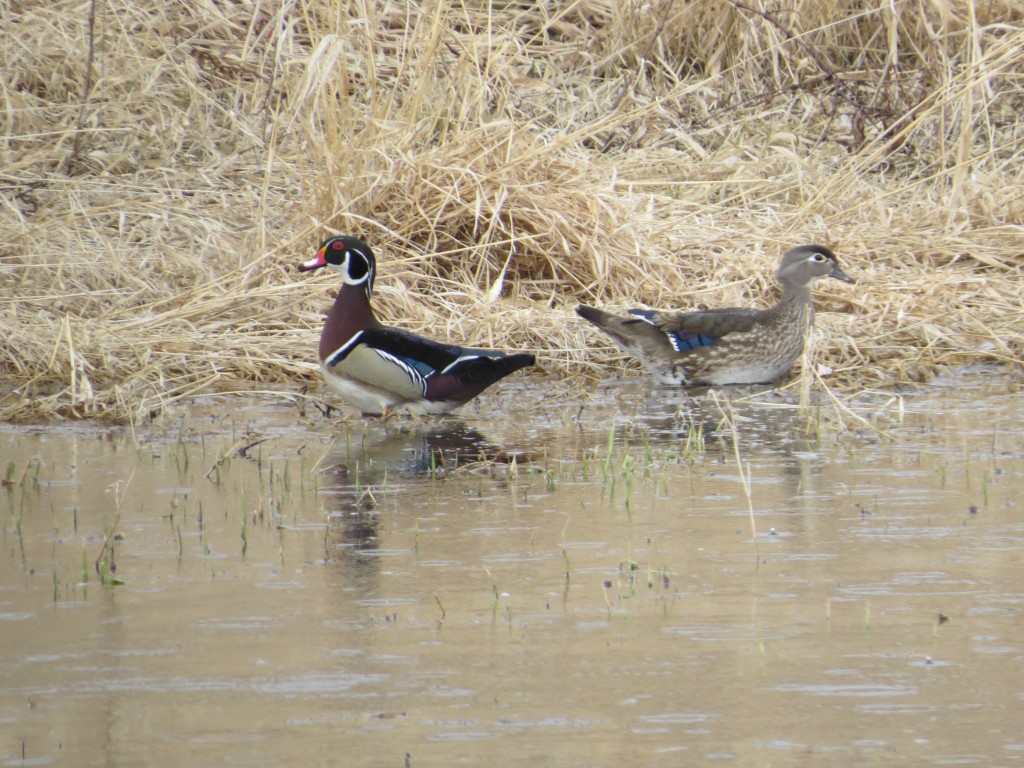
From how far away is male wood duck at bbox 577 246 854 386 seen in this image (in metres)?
8.79

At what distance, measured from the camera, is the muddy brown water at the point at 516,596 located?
3.80 meters

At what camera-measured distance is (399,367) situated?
7848 mm

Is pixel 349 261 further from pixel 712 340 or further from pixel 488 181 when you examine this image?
pixel 488 181

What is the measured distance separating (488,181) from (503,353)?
2378mm

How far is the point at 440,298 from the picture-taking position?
9.73 m

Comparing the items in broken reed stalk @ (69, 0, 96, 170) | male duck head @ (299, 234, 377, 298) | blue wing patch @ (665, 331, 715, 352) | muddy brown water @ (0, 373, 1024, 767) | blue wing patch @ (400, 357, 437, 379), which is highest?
broken reed stalk @ (69, 0, 96, 170)

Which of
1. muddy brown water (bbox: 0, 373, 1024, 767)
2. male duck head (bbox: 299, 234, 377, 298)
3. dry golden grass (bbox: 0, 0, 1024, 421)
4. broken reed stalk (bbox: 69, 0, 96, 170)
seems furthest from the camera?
broken reed stalk (bbox: 69, 0, 96, 170)

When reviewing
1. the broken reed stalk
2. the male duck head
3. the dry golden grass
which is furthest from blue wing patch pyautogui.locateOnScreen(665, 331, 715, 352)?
the broken reed stalk

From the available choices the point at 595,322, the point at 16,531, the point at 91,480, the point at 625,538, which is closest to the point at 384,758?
the point at 625,538

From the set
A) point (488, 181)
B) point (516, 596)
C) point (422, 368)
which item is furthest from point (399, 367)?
point (516, 596)

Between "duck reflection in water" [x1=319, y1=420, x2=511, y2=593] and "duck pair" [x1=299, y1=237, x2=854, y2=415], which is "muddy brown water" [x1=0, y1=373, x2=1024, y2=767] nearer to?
"duck reflection in water" [x1=319, y1=420, x2=511, y2=593]

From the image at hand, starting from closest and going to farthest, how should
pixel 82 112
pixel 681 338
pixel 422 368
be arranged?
pixel 422 368, pixel 681 338, pixel 82 112

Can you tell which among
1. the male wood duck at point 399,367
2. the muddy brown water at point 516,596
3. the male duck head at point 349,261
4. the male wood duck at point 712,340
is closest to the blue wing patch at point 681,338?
the male wood duck at point 712,340

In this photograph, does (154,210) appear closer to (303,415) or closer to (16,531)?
(303,415)
